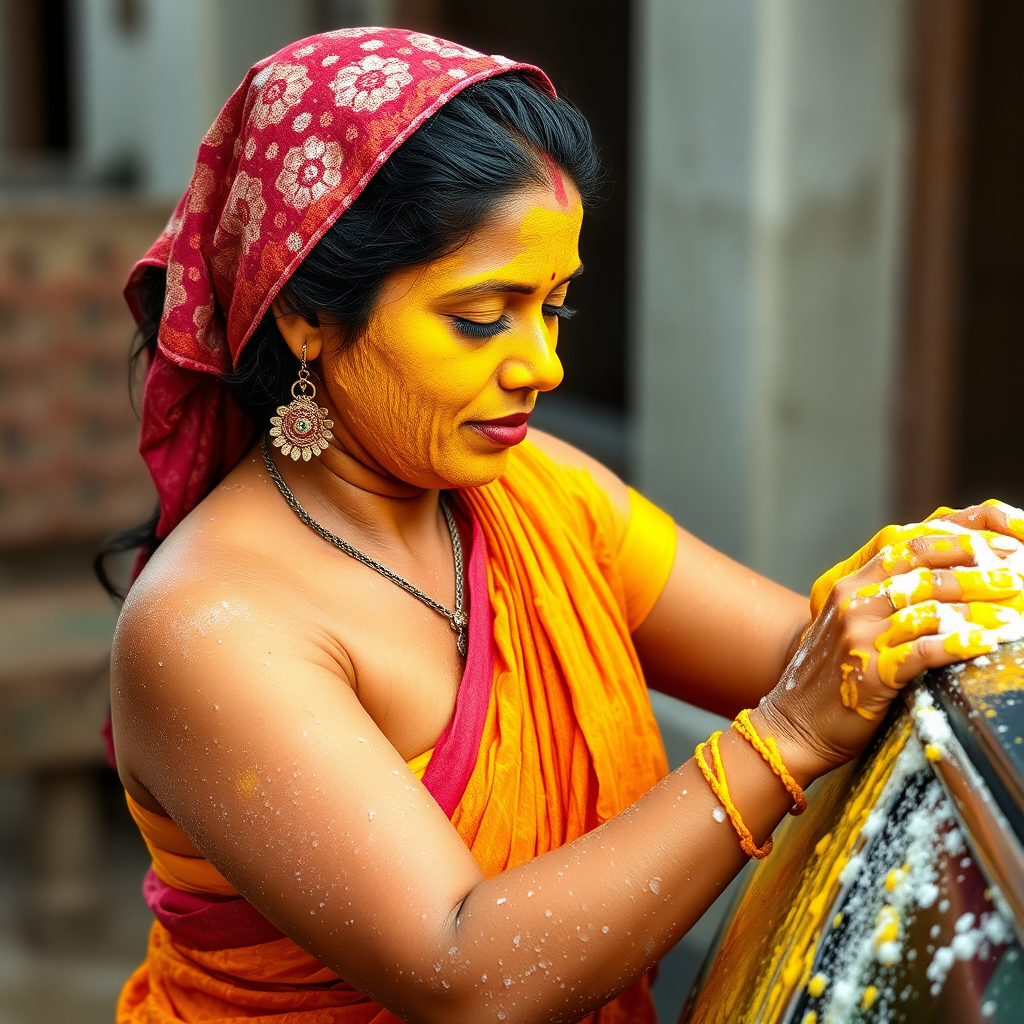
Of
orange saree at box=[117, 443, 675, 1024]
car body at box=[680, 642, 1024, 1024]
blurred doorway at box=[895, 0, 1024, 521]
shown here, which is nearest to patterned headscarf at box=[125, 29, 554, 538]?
orange saree at box=[117, 443, 675, 1024]

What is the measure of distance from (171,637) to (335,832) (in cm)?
27

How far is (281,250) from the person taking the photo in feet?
5.08

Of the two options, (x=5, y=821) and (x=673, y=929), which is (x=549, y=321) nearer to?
(x=673, y=929)

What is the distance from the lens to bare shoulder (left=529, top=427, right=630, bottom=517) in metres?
1.98

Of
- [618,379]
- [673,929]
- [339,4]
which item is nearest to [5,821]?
[618,379]

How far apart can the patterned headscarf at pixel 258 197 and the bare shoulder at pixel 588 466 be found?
440 millimetres

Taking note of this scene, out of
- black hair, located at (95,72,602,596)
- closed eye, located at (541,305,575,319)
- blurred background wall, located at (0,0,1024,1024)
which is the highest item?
black hair, located at (95,72,602,596)

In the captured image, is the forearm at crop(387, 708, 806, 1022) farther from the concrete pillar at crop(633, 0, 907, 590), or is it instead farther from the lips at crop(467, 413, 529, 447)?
the concrete pillar at crop(633, 0, 907, 590)

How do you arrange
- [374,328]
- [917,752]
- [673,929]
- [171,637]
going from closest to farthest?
[917,752]
[673,929]
[171,637]
[374,328]

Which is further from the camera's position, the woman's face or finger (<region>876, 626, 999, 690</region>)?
the woman's face

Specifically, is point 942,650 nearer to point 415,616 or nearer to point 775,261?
point 415,616

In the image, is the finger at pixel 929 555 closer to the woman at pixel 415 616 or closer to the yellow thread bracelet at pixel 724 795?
the woman at pixel 415 616

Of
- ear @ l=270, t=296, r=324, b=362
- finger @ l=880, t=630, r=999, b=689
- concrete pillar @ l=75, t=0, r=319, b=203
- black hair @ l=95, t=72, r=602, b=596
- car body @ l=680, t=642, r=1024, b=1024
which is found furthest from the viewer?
concrete pillar @ l=75, t=0, r=319, b=203

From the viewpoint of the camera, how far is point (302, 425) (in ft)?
5.36
